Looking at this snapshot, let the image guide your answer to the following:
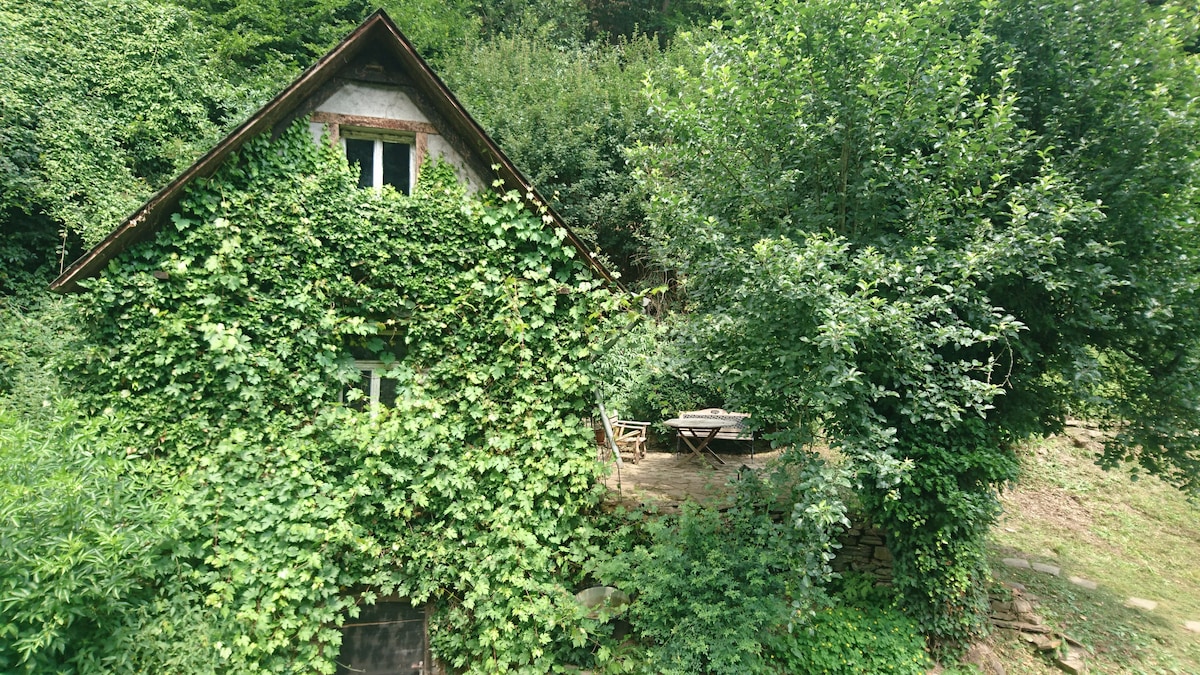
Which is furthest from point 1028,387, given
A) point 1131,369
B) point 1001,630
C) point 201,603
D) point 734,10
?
point 201,603

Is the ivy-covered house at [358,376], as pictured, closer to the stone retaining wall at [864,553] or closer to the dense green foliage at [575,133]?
the stone retaining wall at [864,553]

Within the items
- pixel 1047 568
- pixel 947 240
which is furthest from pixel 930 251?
pixel 1047 568

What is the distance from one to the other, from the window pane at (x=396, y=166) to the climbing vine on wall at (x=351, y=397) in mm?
420

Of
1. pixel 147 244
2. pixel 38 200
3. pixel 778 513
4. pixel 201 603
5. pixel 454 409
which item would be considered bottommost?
pixel 201 603

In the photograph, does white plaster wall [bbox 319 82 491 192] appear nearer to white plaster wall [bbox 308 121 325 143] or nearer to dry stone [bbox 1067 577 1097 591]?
white plaster wall [bbox 308 121 325 143]

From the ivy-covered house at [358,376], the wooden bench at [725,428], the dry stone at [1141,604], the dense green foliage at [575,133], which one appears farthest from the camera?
the dense green foliage at [575,133]

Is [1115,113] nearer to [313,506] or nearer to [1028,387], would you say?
[1028,387]

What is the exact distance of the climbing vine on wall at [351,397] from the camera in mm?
5777

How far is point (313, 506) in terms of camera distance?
601cm

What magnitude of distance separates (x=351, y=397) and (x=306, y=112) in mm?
3510

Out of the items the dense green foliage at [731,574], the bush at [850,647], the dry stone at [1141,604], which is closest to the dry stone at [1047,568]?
the dry stone at [1141,604]

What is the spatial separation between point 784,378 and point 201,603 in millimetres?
6640

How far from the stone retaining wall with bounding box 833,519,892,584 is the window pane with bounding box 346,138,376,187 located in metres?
7.93

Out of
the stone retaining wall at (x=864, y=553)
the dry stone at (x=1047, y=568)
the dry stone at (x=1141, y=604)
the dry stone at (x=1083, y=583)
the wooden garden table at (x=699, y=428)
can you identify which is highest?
the wooden garden table at (x=699, y=428)
